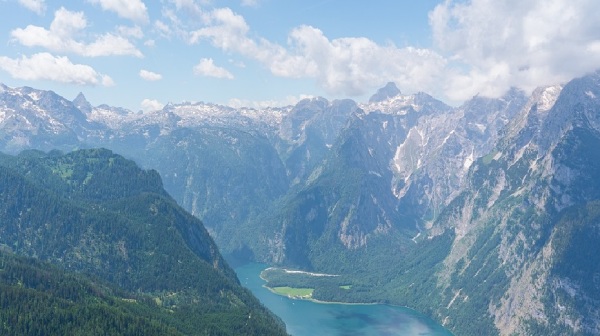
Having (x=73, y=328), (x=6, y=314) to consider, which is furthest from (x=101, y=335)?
(x=6, y=314)

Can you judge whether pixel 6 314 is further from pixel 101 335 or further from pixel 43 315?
pixel 101 335

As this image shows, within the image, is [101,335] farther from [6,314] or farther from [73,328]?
[6,314]

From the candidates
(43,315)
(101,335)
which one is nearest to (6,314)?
(43,315)
